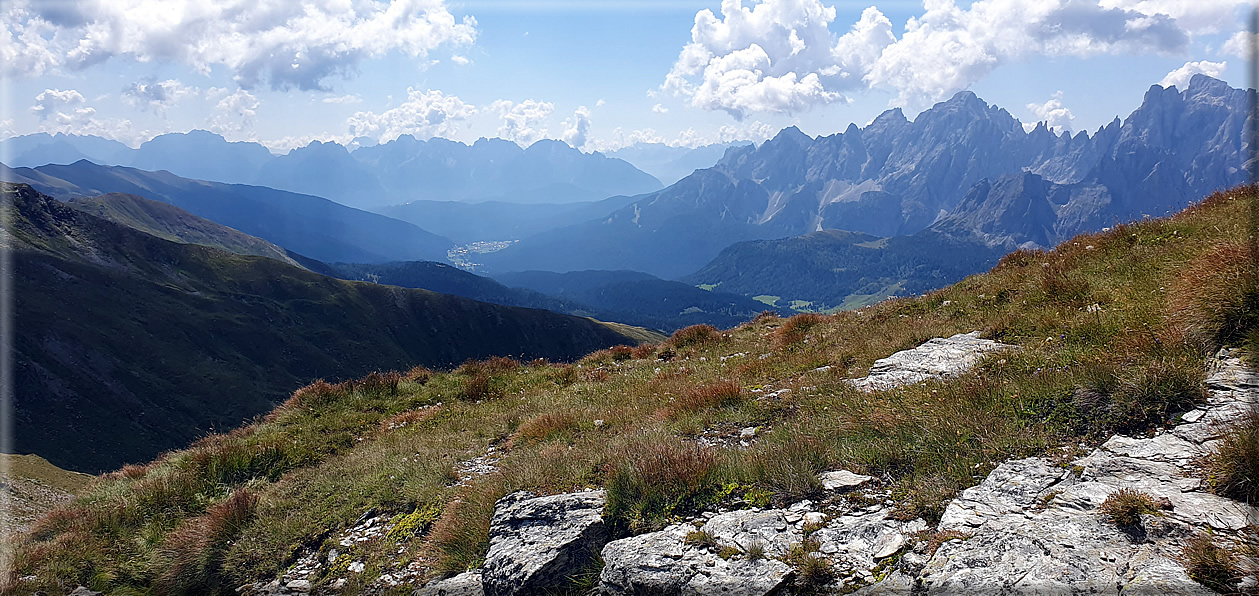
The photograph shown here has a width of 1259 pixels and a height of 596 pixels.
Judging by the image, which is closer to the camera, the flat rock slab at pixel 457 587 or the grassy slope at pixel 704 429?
the grassy slope at pixel 704 429

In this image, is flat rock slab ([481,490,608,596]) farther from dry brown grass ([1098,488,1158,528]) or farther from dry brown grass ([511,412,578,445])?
dry brown grass ([1098,488,1158,528])

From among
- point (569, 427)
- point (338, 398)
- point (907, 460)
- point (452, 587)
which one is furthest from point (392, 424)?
point (907, 460)

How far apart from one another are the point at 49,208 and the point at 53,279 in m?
59.8

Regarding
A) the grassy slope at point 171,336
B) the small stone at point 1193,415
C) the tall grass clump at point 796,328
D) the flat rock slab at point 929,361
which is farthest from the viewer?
the grassy slope at point 171,336

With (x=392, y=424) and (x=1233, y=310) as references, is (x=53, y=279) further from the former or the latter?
(x=1233, y=310)

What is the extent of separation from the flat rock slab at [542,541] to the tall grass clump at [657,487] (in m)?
0.26

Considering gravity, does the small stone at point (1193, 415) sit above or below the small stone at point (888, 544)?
above

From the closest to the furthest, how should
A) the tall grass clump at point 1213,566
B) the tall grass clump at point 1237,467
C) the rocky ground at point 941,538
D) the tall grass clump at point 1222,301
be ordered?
the tall grass clump at point 1213,566, the rocky ground at point 941,538, the tall grass clump at point 1237,467, the tall grass clump at point 1222,301

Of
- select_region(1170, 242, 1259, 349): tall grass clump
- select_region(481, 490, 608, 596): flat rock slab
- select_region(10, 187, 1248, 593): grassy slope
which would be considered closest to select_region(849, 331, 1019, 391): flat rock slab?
select_region(10, 187, 1248, 593): grassy slope

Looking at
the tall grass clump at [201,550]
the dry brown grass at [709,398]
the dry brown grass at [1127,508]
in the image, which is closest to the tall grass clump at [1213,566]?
the dry brown grass at [1127,508]

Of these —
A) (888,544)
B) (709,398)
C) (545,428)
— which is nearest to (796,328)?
(709,398)

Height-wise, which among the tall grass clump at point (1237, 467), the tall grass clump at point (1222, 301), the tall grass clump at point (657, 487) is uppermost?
the tall grass clump at point (1222, 301)

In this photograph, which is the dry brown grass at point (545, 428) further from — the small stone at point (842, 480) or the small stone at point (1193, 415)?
the small stone at point (1193, 415)

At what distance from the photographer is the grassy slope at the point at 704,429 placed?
20.9 ft
